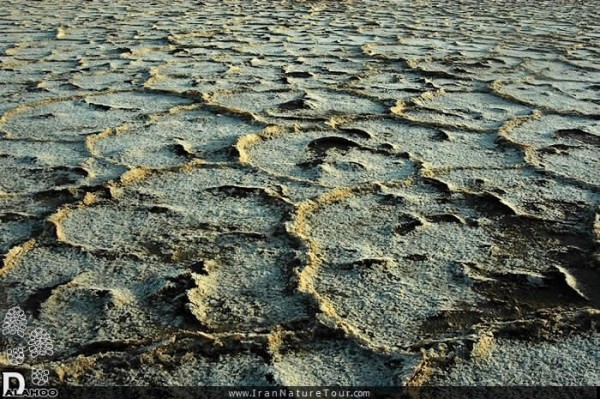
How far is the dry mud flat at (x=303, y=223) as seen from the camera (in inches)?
43.6

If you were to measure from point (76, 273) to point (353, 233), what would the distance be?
0.60 meters

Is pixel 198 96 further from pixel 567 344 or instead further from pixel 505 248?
pixel 567 344

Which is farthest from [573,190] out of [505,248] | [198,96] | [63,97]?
[63,97]

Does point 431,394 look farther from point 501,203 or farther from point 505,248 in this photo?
point 501,203

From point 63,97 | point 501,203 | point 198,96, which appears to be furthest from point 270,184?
point 63,97

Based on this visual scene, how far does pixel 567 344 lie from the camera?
112cm

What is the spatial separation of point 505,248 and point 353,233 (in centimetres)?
33

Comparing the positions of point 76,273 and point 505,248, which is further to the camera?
point 505,248

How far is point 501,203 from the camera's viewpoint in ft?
5.54

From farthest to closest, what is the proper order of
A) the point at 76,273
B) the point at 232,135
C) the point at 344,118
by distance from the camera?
the point at 344,118
the point at 232,135
the point at 76,273

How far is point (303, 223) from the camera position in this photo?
158cm

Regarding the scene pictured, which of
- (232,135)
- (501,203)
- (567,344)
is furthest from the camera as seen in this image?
(232,135)

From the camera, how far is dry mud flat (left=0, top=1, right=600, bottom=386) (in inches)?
43.6

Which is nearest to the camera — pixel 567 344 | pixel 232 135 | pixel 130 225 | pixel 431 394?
pixel 431 394
